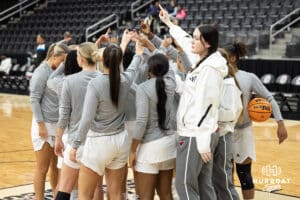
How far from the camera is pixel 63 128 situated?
15.5 ft

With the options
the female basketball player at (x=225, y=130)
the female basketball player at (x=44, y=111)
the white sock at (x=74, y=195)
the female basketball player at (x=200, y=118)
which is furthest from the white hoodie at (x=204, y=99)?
the female basketball player at (x=44, y=111)

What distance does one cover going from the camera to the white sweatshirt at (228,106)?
459cm

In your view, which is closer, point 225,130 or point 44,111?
point 225,130

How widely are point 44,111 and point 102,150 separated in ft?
4.18

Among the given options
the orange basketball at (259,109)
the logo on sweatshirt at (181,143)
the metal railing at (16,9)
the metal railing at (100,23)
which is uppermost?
the metal railing at (16,9)

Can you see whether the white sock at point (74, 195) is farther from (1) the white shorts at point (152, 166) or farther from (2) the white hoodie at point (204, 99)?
(2) the white hoodie at point (204, 99)

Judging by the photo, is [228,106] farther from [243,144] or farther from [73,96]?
[73,96]

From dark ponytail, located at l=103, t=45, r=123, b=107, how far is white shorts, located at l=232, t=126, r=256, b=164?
58.6 inches

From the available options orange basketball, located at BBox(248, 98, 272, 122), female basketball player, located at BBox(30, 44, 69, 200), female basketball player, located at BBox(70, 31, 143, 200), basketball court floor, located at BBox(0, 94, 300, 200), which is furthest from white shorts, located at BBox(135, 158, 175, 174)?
basketball court floor, located at BBox(0, 94, 300, 200)

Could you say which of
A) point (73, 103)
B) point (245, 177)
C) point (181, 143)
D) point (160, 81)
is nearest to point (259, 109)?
point (245, 177)

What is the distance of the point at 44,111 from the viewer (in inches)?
216

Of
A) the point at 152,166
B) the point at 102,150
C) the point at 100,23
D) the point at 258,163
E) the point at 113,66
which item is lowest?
the point at 258,163

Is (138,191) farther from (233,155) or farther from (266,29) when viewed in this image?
(266,29)

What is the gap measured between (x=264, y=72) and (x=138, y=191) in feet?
34.0
